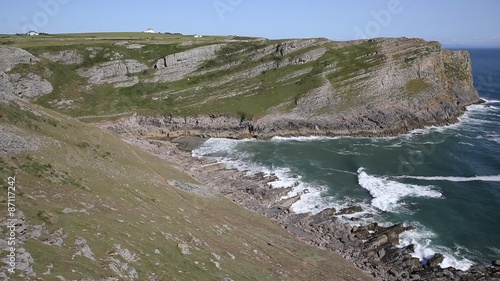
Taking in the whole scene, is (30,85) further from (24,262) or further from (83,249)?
(24,262)

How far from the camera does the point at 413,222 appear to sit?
47000mm

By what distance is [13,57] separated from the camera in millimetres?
94188

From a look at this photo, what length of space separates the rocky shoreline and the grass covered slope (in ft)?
10.7

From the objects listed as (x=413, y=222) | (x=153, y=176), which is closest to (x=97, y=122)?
(x=153, y=176)

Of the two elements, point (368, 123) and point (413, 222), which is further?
point (368, 123)

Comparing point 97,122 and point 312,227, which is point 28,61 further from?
point 312,227

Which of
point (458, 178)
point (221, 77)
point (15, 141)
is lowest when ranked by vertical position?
point (458, 178)

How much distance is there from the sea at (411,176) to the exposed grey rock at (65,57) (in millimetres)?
54501

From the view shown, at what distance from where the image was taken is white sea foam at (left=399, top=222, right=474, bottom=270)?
3875 cm

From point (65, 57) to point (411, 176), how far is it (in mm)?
98779

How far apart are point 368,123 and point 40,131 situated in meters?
73.5

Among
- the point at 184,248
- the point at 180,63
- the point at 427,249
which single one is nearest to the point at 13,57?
the point at 180,63

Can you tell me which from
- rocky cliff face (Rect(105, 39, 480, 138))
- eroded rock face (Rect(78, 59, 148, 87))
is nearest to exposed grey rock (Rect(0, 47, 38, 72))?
eroded rock face (Rect(78, 59, 148, 87))

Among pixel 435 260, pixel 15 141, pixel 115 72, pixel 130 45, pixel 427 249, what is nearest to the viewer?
pixel 15 141
